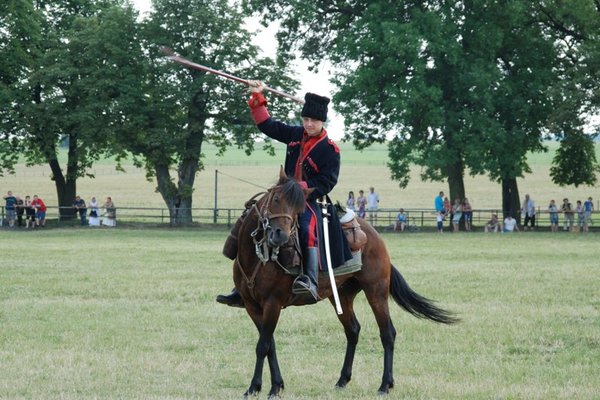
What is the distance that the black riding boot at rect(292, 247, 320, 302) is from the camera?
1049 centimetres

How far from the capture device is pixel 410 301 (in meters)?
12.2

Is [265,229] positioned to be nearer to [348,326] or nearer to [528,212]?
[348,326]

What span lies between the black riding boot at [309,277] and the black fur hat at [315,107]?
57.5 inches

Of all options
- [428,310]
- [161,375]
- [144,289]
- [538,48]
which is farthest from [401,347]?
[538,48]

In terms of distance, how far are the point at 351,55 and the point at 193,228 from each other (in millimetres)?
10576

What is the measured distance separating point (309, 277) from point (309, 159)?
1273 millimetres

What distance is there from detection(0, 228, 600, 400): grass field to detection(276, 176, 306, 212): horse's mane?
185 cm

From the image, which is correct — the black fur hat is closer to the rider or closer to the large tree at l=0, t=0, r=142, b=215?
the rider

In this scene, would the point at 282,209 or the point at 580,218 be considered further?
the point at 580,218

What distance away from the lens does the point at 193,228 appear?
1928 inches

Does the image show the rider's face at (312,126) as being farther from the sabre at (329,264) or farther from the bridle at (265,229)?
the bridle at (265,229)

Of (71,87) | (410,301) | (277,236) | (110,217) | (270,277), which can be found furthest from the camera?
(71,87)

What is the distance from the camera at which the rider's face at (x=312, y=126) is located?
438 inches

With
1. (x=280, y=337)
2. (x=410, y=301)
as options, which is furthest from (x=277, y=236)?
(x=280, y=337)
